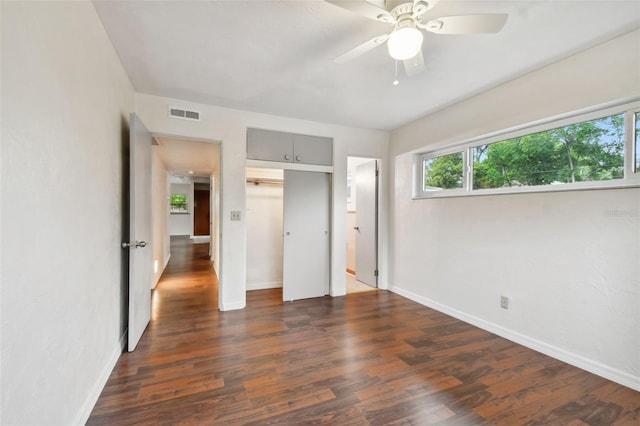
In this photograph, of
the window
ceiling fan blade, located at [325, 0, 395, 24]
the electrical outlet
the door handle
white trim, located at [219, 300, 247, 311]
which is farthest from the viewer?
the window

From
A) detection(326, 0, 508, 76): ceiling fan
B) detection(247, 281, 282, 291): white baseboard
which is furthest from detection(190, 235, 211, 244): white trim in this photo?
detection(326, 0, 508, 76): ceiling fan

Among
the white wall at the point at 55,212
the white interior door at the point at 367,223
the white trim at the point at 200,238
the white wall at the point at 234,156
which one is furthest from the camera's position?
the white trim at the point at 200,238

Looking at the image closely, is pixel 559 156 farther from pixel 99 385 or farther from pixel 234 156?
pixel 99 385

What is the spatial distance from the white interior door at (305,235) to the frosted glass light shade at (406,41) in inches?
96.8

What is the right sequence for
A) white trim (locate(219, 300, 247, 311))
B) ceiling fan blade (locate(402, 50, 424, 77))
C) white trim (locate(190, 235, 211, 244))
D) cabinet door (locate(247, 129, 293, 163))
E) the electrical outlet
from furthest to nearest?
1. white trim (locate(190, 235, 211, 244))
2. cabinet door (locate(247, 129, 293, 163))
3. white trim (locate(219, 300, 247, 311))
4. the electrical outlet
5. ceiling fan blade (locate(402, 50, 424, 77))

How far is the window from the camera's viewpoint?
12.0 m

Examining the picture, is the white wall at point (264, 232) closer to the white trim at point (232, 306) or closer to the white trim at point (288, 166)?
the white trim at point (288, 166)

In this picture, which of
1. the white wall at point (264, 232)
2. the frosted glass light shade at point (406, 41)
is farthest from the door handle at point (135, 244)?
the frosted glass light shade at point (406, 41)

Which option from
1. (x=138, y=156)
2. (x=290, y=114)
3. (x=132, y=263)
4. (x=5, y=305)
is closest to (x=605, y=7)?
(x=290, y=114)

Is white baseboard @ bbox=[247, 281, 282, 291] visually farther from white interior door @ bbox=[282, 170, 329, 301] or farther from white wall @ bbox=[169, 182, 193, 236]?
white wall @ bbox=[169, 182, 193, 236]

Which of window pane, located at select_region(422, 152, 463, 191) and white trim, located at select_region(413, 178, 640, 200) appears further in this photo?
window pane, located at select_region(422, 152, 463, 191)

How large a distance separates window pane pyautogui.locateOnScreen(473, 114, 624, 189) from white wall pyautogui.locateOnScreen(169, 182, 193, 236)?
1158cm

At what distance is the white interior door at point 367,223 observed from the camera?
4406 millimetres

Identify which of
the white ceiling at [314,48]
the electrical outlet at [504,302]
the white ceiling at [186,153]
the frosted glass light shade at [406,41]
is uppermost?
the white ceiling at [314,48]
